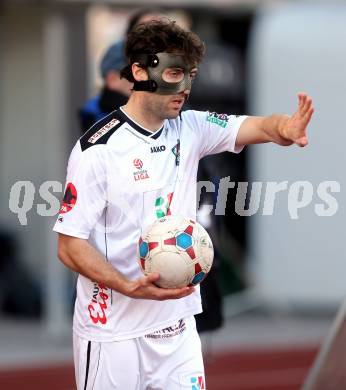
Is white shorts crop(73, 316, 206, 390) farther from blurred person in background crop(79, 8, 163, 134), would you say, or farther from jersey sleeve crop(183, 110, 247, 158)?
blurred person in background crop(79, 8, 163, 134)

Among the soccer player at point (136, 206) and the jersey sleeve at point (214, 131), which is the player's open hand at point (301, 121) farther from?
the jersey sleeve at point (214, 131)

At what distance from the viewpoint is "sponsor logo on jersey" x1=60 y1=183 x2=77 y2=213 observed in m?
5.40

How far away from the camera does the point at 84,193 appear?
539cm

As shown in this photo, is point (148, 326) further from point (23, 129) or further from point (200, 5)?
point (23, 129)

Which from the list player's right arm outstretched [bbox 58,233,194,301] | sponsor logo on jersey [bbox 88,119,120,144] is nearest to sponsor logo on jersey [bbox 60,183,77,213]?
player's right arm outstretched [bbox 58,233,194,301]

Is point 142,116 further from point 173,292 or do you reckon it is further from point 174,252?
point 173,292

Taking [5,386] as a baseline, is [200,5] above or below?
above

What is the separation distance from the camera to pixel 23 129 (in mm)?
16125

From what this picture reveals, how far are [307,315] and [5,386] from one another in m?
5.34

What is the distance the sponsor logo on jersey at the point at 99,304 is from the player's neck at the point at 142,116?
2.54 feet

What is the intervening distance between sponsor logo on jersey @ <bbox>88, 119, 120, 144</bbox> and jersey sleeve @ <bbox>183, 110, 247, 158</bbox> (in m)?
0.41

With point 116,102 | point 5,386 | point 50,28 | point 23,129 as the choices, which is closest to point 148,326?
point 116,102

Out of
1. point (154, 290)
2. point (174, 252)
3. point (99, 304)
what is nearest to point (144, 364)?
point (99, 304)

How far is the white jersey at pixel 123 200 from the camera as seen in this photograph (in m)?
5.40
